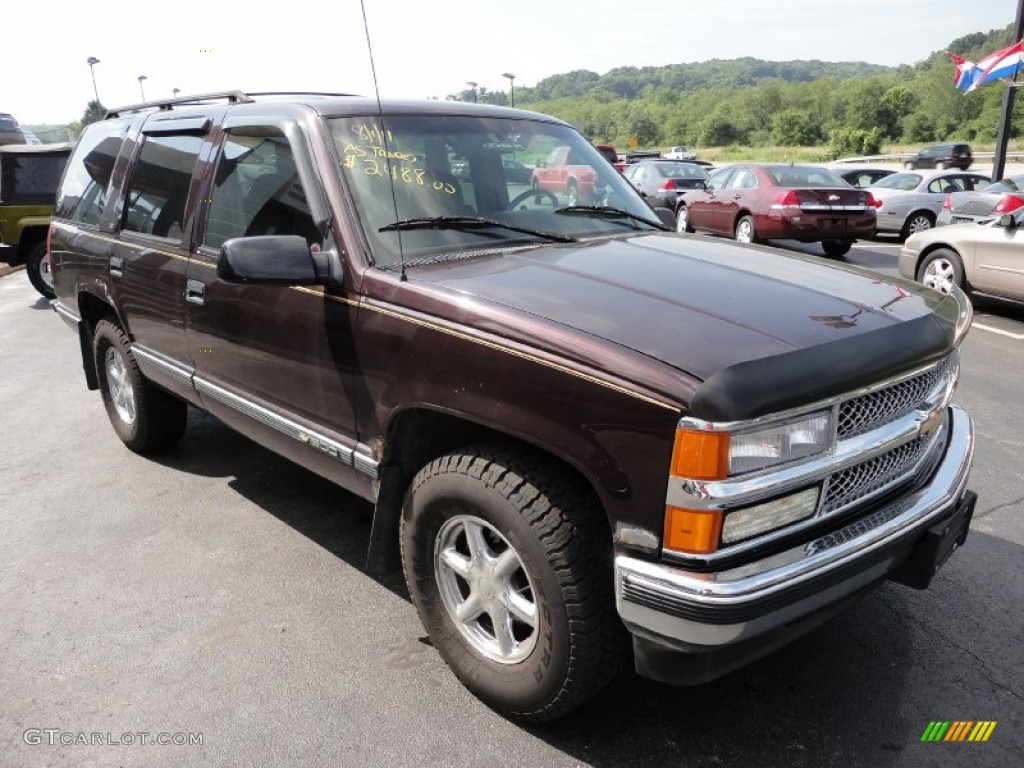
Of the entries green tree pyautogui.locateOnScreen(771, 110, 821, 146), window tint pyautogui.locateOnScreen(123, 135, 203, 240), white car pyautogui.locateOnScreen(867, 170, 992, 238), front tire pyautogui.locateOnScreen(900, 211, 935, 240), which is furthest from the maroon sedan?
green tree pyautogui.locateOnScreen(771, 110, 821, 146)

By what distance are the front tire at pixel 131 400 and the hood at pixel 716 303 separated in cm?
269

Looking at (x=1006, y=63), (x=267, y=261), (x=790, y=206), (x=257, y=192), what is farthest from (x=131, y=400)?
(x=1006, y=63)

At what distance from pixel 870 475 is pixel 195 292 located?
2.88 metres

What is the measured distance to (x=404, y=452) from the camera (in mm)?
2768

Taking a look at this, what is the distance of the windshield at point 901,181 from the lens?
49.8 ft

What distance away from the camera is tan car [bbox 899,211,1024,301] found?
8.09m

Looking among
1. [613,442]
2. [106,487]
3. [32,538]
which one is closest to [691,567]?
[613,442]

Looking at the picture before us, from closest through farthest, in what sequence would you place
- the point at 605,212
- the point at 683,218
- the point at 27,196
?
the point at 605,212
the point at 27,196
the point at 683,218

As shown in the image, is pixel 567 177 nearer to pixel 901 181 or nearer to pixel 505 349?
pixel 505 349

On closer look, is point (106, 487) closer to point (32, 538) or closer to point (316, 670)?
point (32, 538)

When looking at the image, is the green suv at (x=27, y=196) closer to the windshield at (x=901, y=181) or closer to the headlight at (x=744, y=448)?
the headlight at (x=744, y=448)

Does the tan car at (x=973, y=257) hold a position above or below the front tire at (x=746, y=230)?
above

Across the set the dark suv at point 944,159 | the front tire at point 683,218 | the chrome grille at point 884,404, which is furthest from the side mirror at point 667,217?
the dark suv at point 944,159

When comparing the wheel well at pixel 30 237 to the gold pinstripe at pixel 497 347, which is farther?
the wheel well at pixel 30 237
